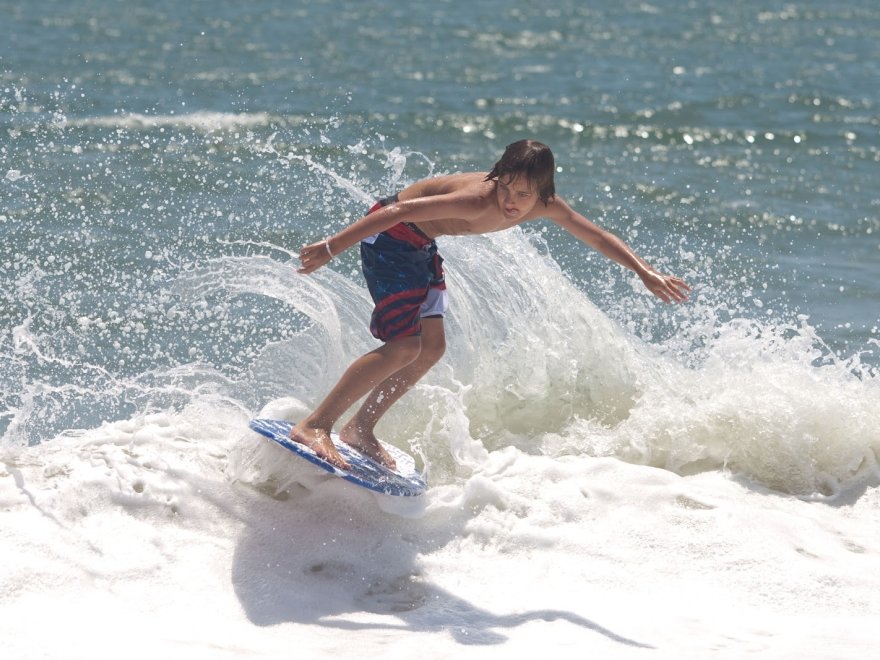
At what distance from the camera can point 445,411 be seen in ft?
20.8

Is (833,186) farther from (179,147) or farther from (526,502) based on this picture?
(526,502)

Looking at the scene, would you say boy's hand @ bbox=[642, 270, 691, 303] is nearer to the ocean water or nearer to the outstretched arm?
the outstretched arm

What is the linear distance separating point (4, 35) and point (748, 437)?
14444mm

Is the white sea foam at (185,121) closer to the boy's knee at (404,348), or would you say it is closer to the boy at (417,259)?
the boy at (417,259)

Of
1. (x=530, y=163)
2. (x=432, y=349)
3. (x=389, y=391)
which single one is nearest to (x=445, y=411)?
(x=389, y=391)

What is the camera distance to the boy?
16.2 feet

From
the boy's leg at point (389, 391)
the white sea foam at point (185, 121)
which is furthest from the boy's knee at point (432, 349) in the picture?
the white sea foam at point (185, 121)

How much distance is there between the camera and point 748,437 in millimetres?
6324

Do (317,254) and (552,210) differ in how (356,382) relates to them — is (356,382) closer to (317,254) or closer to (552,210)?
(317,254)

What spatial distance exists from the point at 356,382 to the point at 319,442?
0.31 metres

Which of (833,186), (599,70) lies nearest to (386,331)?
(833,186)

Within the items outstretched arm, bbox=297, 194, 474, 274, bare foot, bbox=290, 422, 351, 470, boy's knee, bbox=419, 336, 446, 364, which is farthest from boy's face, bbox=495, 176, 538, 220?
bare foot, bbox=290, 422, 351, 470

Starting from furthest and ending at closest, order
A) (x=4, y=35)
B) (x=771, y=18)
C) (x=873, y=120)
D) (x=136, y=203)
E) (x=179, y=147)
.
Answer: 1. (x=771, y=18)
2. (x=4, y=35)
3. (x=873, y=120)
4. (x=179, y=147)
5. (x=136, y=203)

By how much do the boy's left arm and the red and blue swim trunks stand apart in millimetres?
591
